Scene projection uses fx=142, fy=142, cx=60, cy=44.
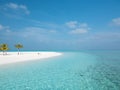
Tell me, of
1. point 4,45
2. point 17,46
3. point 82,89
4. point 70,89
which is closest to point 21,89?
point 70,89

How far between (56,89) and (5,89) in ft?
14.8

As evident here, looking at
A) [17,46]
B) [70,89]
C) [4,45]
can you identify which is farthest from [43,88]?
[17,46]

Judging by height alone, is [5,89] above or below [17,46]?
below

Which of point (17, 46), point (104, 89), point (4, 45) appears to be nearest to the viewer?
point (104, 89)

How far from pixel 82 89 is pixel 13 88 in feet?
20.5

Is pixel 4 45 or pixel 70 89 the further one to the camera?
pixel 4 45

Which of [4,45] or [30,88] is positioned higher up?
[4,45]

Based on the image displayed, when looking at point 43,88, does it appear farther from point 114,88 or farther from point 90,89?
point 114,88

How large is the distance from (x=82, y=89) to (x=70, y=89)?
1.06 metres

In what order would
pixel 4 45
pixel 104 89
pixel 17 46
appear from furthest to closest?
pixel 17 46, pixel 4 45, pixel 104 89

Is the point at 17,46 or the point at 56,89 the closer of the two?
the point at 56,89

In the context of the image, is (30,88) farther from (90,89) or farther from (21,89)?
(90,89)

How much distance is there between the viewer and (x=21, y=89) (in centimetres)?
1260

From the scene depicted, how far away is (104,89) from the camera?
492 inches
